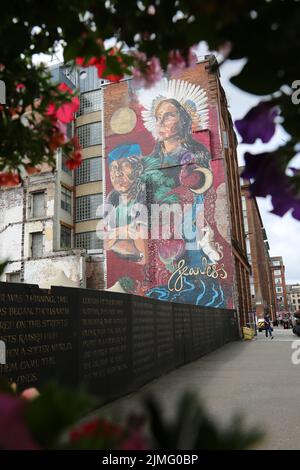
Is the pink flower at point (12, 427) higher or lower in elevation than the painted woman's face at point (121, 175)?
lower

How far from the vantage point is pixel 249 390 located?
24.8 feet

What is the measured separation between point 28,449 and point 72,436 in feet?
0.30

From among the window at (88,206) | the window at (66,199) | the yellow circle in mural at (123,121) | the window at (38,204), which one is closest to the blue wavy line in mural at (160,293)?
the window at (88,206)

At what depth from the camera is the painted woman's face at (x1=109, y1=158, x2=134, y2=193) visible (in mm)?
28375

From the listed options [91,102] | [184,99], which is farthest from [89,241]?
[184,99]

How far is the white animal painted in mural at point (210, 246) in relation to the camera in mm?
25811

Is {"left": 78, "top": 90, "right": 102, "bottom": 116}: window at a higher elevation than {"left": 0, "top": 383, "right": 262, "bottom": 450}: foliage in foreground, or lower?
higher

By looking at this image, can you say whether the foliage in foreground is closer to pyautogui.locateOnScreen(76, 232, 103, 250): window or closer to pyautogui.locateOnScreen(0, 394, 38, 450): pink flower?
pyautogui.locateOnScreen(0, 394, 38, 450): pink flower

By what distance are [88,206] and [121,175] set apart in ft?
14.5

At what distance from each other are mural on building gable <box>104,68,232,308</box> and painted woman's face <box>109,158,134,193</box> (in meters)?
0.05

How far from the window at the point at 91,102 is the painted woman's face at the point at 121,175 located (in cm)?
604

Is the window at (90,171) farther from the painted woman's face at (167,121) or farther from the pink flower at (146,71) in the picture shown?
the pink flower at (146,71)

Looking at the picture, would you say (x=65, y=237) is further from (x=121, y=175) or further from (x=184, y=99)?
(x=184, y=99)

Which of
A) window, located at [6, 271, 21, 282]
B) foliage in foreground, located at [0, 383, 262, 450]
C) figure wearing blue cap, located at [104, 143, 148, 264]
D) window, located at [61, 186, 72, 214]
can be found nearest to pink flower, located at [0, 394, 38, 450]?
foliage in foreground, located at [0, 383, 262, 450]
